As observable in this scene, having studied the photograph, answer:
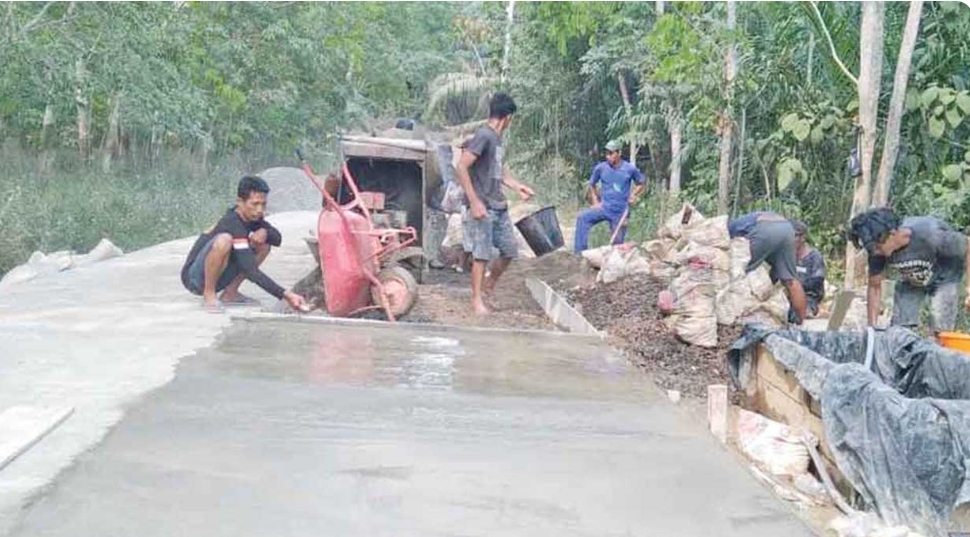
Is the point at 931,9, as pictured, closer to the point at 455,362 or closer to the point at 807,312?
the point at 807,312

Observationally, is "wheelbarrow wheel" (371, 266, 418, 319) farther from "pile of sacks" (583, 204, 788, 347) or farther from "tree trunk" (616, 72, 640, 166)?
"tree trunk" (616, 72, 640, 166)

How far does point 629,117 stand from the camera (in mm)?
18562

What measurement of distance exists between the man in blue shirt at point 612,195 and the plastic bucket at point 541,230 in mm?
1823

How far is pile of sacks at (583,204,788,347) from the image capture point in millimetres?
8484

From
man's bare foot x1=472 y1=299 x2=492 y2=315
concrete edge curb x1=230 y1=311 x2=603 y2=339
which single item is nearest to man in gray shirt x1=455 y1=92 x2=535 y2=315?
man's bare foot x1=472 y1=299 x2=492 y2=315

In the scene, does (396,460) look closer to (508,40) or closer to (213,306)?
(213,306)

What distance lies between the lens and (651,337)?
29.1 feet

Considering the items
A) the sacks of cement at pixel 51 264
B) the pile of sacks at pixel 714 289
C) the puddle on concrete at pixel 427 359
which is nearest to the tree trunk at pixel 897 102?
the pile of sacks at pixel 714 289

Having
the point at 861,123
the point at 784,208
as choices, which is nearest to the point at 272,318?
the point at 861,123

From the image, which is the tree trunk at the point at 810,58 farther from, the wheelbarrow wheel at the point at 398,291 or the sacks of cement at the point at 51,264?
the sacks of cement at the point at 51,264

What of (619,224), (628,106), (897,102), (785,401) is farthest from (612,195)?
(785,401)

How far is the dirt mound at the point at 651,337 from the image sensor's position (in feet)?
26.2

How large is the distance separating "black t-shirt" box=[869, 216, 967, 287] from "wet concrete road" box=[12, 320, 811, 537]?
2402 millimetres

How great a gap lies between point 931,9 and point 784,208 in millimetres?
2654
